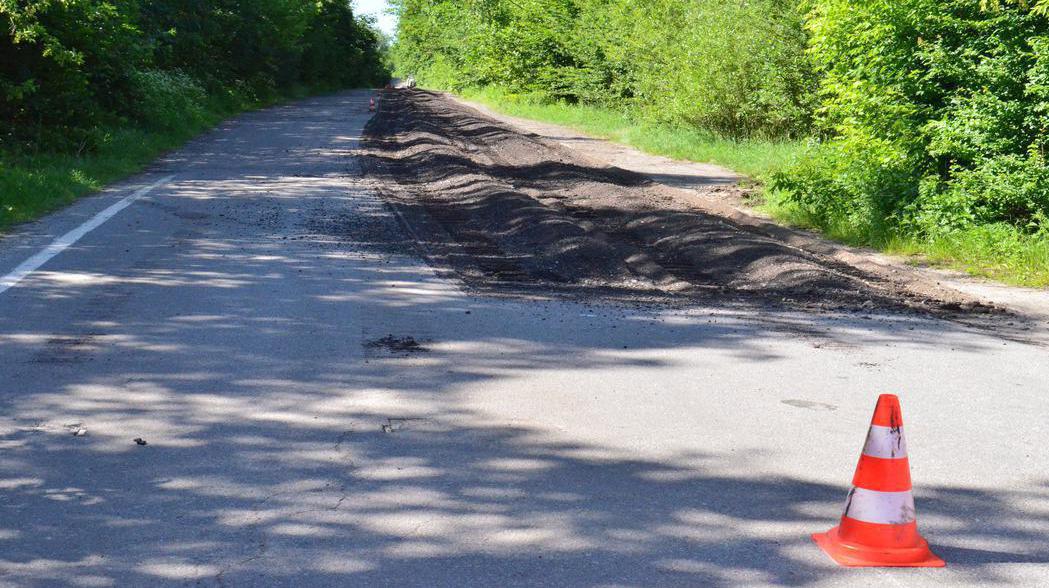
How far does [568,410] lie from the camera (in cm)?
572

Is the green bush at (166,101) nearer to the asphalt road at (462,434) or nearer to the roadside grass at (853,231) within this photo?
the roadside grass at (853,231)

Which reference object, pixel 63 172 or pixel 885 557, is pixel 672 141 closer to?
pixel 63 172

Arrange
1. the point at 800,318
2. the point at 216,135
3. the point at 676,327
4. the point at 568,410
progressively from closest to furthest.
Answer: the point at 568,410 < the point at 676,327 < the point at 800,318 < the point at 216,135

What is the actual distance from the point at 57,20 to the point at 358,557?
17.4 m

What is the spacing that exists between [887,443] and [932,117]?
9.62 metres

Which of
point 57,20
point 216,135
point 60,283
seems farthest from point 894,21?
point 216,135

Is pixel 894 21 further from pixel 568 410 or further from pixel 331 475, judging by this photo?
pixel 331 475

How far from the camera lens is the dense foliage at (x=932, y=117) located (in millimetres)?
11281

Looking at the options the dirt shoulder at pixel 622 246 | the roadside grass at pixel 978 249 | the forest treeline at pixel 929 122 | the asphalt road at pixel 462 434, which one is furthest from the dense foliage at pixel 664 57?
the asphalt road at pixel 462 434

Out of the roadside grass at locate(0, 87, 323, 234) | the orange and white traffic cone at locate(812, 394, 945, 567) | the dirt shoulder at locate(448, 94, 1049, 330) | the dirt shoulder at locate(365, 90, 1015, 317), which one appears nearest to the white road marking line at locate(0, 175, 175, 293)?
the roadside grass at locate(0, 87, 323, 234)

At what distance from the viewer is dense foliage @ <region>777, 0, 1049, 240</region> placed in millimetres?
11281

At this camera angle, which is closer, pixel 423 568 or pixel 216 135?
pixel 423 568

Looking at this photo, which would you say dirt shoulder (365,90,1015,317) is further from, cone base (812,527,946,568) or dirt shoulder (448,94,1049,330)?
cone base (812,527,946,568)

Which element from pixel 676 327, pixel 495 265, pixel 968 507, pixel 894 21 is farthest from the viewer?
pixel 894 21
